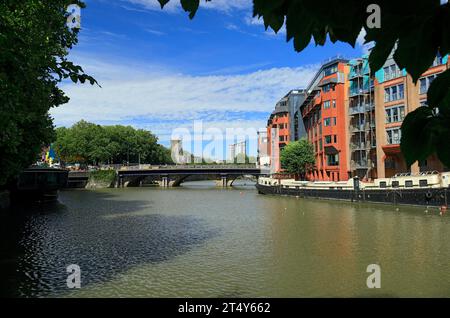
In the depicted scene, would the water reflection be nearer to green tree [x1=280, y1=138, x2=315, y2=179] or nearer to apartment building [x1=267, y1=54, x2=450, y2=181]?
apartment building [x1=267, y1=54, x2=450, y2=181]

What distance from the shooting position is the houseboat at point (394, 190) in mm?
41750

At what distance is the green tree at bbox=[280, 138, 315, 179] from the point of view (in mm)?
82562

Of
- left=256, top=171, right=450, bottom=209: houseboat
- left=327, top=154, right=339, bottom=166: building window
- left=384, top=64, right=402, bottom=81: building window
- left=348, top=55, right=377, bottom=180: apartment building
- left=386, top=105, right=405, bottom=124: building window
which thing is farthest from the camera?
left=327, top=154, right=339, bottom=166: building window

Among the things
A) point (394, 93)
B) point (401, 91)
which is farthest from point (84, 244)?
point (394, 93)

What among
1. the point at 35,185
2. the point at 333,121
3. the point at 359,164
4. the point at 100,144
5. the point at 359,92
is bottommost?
the point at 35,185

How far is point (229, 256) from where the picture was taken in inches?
859

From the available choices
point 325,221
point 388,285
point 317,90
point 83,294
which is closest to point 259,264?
point 388,285

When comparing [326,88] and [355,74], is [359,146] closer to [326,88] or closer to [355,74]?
[355,74]

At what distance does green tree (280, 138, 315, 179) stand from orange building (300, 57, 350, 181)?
315 centimetres

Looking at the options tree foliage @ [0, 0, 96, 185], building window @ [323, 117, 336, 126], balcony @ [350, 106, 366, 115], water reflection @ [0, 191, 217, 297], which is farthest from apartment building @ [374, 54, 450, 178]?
tree foliage @ [0, 0, 96, 185]

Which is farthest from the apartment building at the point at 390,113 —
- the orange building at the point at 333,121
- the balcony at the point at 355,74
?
the orange building at the point at 333,121

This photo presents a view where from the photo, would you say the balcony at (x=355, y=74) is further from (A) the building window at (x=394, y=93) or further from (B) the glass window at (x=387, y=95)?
(A) the building window at (x=394, y=93)

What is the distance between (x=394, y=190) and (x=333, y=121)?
2819cm

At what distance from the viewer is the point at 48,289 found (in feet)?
52.3
